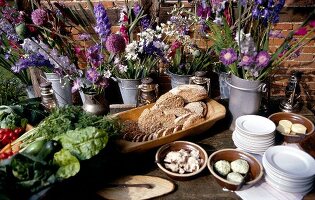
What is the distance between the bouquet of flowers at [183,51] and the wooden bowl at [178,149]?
0.78 meters

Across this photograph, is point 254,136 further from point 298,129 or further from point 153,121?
point 153,121

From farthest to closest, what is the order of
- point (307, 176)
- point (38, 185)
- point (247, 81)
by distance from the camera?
point (247, 81) → point (307, 176) → point (38, 185)

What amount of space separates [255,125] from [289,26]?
1.46 metres

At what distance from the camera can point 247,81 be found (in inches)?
52.6

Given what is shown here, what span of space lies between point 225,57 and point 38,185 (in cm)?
89

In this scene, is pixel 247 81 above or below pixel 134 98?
above

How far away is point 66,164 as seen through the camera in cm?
101

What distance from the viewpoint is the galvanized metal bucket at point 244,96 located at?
1.34 m

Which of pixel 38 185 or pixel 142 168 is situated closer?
pixel 38 185

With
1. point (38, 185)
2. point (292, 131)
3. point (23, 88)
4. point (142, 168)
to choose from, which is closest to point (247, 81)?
point (292, 131)

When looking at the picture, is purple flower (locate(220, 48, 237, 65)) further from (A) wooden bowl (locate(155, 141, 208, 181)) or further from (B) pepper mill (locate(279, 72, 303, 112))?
(B) pepper mill (locate(279, 72, 303, 112))

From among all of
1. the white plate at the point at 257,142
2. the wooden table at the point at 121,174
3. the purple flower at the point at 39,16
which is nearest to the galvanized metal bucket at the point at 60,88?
the purple flower at the point at 39,16

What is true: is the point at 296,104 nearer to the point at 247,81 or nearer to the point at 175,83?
the point at 247,81

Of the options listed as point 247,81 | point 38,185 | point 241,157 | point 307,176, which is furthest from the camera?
point 247,81
